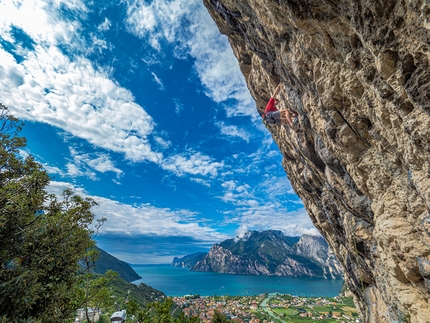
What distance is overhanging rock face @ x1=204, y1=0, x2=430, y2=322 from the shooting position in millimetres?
3715

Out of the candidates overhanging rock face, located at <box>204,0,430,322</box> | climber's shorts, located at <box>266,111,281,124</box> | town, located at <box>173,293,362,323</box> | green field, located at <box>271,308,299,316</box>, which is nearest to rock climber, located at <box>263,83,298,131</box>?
climber's shorts, located at <box>266,111,281,124</box>

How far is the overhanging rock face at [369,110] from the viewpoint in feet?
12.2

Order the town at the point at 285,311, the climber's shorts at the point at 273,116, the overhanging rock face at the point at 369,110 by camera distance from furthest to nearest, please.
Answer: the town at the point at 285,311 < the climber's shorts at the point at 273,116 < the overhanging rock face at the point at 369,110

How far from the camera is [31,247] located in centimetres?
491

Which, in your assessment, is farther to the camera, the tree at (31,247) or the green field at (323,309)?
the green field at (323,309)

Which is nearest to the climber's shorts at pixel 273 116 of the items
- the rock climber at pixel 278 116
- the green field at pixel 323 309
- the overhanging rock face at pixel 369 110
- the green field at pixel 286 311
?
the rock climber at pixel 278 116

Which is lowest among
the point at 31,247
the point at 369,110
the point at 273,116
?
the point at 31,247

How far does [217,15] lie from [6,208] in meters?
10.7

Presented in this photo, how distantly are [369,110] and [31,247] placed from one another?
9.02 meters

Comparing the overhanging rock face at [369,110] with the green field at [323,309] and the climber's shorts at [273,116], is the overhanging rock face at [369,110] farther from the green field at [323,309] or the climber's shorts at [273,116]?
the green field at [323,309]

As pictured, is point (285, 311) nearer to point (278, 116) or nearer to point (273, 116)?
point (278, 116)

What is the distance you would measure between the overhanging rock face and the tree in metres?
7.92

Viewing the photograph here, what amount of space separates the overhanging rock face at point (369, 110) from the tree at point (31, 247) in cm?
792

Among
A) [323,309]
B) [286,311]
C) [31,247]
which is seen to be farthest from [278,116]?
[323,309]
